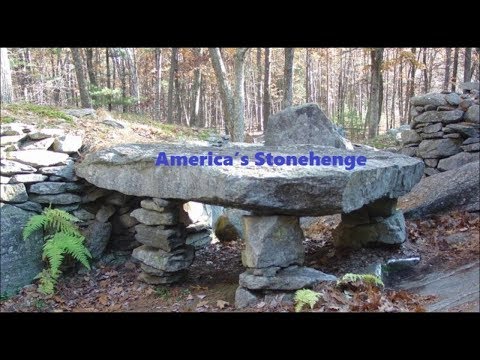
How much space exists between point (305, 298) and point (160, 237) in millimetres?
2464

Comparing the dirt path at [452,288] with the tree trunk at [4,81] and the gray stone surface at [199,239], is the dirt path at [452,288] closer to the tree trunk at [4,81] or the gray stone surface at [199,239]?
the gray stone surface at [199,239]

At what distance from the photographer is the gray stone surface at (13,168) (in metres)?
5.70

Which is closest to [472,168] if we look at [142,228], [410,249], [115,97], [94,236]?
[410,249]

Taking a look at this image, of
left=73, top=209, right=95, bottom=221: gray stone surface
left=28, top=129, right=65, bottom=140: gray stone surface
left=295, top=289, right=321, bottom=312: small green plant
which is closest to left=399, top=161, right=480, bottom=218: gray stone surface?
left=295, top=289, right=321, bottom=312: small green plant

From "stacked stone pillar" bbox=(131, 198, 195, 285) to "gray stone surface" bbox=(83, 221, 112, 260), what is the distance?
804 millimetres

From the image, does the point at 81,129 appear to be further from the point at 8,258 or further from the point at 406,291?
the point at 406,291

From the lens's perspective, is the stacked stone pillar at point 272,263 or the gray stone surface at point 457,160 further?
the gray stone surface at point 457,160

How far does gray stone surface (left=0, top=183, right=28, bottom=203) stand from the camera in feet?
18.6

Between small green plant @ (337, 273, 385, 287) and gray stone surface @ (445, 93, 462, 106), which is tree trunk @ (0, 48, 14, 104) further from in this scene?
gray stone surface @ (445, 93, 462, 106)

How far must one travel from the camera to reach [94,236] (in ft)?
21.7

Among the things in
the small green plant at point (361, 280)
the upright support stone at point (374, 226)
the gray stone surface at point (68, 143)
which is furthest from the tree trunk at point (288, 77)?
the small green plant at point (361, 280)

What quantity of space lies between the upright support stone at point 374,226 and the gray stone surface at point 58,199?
13.3ft

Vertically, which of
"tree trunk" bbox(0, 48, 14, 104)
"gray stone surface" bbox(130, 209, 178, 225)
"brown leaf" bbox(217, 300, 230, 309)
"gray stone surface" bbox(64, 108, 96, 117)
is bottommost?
"brown leaf" bbox(217, 300, 230, 309)

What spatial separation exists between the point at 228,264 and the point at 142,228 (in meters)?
1.55
